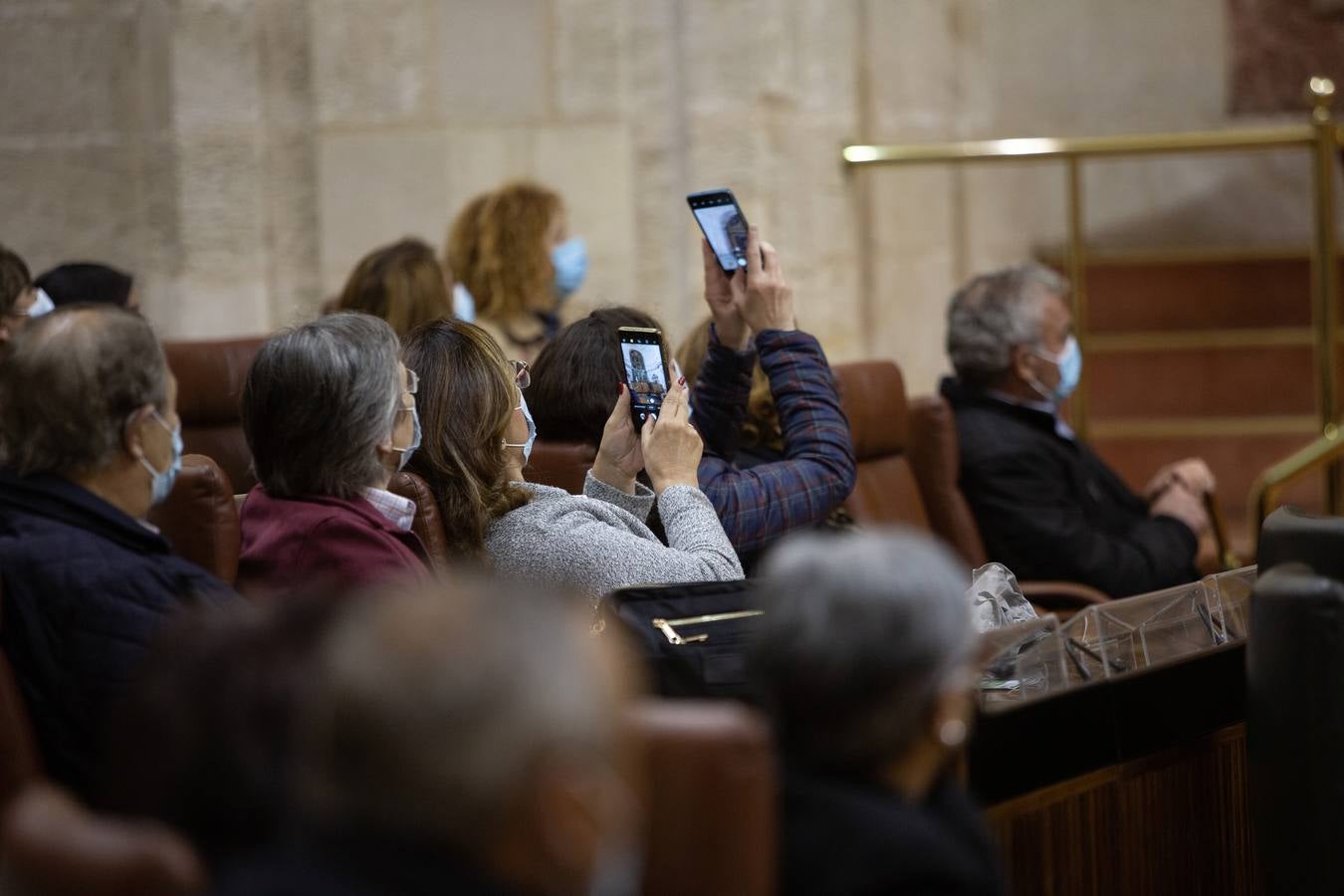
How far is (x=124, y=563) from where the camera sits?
1952mm

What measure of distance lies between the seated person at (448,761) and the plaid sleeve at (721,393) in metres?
1.94

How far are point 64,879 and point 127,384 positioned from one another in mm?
849

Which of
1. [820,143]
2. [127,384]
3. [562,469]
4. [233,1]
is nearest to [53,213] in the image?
[233,1]

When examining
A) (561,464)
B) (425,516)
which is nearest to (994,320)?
(561,464)

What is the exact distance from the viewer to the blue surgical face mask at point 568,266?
4836 mm

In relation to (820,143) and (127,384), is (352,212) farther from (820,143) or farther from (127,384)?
(127,384)

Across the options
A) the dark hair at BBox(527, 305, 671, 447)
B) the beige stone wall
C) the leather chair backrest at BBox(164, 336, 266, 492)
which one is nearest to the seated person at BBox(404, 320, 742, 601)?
the dark hair at BBox(527, 305, 671, 447)

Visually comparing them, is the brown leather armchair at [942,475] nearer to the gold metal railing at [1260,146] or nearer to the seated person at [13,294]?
the gold metal railing at [1260,146]

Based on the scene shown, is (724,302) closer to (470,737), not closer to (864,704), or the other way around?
(864,704)

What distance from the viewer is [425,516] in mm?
2490

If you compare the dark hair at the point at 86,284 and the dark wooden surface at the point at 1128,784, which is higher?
the dark hair at the point at 86,284

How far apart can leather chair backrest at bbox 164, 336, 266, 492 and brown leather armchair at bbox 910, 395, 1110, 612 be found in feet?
5.15

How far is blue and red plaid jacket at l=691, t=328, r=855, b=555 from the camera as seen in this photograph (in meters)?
2.81

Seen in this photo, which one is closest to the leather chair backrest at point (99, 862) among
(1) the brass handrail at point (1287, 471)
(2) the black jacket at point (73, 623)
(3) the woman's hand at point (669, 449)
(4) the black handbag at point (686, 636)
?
(2) the black jacket at point (73, 623)
